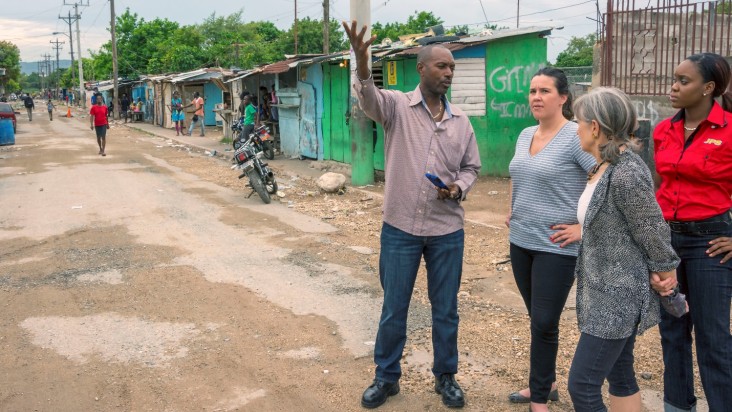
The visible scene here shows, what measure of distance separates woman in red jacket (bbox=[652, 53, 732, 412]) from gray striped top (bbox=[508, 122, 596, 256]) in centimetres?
41

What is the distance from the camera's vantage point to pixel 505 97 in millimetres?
13422

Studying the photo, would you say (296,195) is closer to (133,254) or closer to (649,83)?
(133,254)

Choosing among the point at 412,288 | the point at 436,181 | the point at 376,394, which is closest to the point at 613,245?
the point at 436,181

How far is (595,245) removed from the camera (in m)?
2.83

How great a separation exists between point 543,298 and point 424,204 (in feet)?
2.55

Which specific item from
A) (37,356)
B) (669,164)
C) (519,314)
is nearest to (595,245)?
(669,164)

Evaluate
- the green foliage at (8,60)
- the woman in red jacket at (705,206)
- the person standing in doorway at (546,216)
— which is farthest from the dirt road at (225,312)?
the green foliage at (8,60)

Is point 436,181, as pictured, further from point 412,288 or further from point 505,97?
point 505,97

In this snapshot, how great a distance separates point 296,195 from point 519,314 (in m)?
6.94

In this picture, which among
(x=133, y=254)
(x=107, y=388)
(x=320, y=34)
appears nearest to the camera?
(x=107, y=388)

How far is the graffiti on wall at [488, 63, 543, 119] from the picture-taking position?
524 inches

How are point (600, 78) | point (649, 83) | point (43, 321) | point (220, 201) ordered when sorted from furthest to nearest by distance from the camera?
point (220, 201)
point (600, 78)
point (649, 83)
point (43, 321)

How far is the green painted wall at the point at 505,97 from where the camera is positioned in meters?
13.3

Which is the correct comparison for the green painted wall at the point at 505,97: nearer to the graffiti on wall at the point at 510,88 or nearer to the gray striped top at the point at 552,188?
the graffiti on wall at the point at 510,88
